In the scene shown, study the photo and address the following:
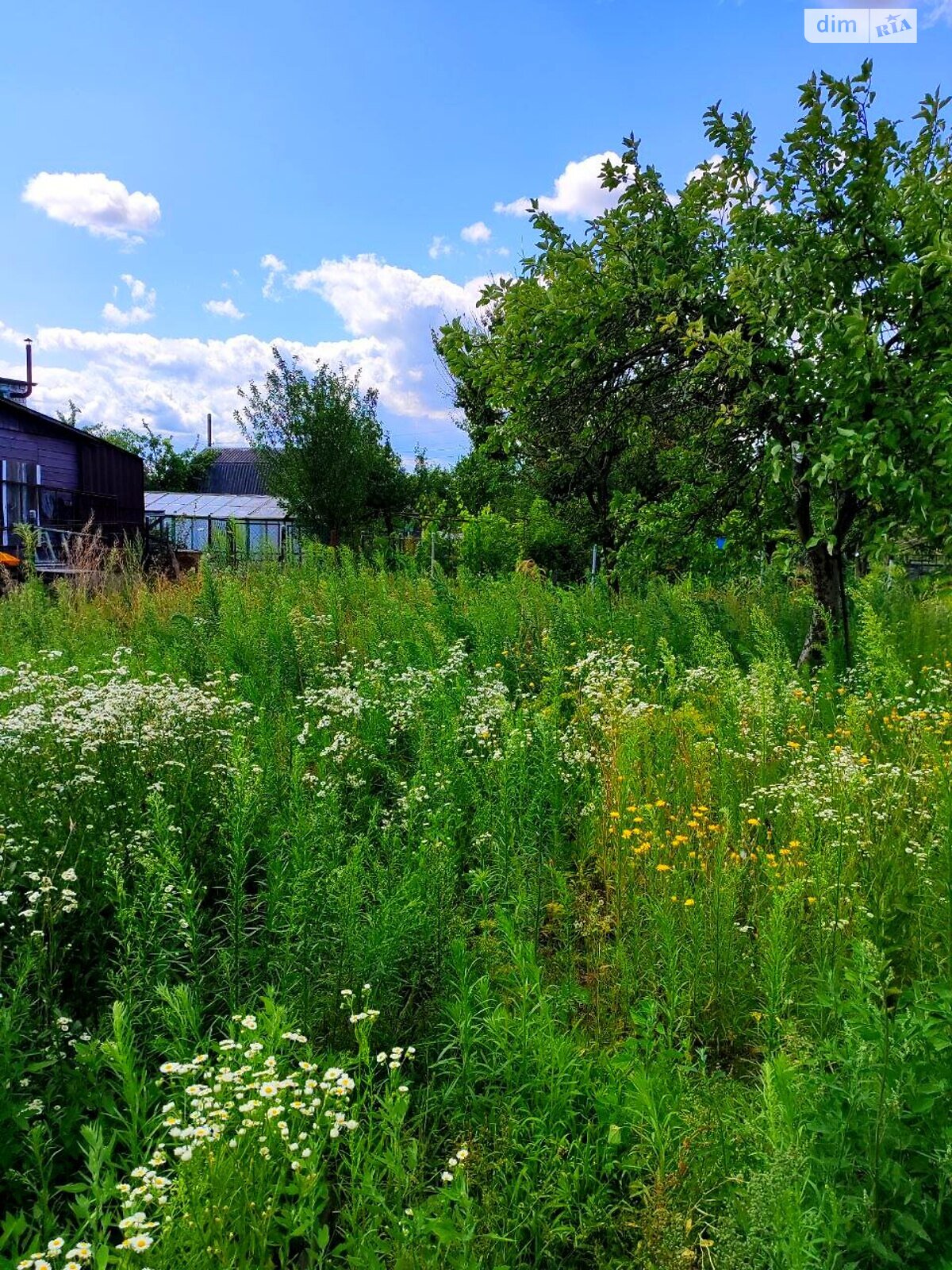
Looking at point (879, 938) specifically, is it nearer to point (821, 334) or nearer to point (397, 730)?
point (397, 730)

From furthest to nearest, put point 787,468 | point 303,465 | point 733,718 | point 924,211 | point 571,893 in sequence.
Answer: point 303,465, point 787,468, point 924,211, point 733,718, point 571,893

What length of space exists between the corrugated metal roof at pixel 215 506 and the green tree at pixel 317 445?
586 centimetres

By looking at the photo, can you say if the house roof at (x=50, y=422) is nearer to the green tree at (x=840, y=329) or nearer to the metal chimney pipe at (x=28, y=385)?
the metal chimney pipe at (x=28, y=385)

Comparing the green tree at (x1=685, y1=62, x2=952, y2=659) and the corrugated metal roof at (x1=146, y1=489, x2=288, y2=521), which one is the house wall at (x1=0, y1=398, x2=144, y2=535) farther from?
the green tree at (x1=685, y1=62, x2=952, y2=659)

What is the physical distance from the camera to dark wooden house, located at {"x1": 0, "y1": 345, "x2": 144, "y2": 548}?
20047mm

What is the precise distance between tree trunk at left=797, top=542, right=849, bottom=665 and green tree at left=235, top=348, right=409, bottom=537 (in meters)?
17.1

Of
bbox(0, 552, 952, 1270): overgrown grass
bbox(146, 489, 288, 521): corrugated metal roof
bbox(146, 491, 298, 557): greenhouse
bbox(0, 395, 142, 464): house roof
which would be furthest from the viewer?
bbox(146, 489, 288, 521): corrugated metal roof

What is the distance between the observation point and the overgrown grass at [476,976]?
1753 millimetres

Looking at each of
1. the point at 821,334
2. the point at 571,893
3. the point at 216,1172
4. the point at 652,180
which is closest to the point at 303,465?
the point at 652,180

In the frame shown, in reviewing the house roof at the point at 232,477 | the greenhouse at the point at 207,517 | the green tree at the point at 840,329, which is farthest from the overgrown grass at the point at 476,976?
the house roof at the point at 232,477

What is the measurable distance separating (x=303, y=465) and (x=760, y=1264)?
21952mm

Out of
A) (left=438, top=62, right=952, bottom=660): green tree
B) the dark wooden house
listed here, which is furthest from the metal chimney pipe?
(left=438, top=62, right=952, bottom=660): green tree

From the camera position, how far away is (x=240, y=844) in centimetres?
251

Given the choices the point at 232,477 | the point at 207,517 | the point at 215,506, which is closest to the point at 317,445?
the point at 207,517
